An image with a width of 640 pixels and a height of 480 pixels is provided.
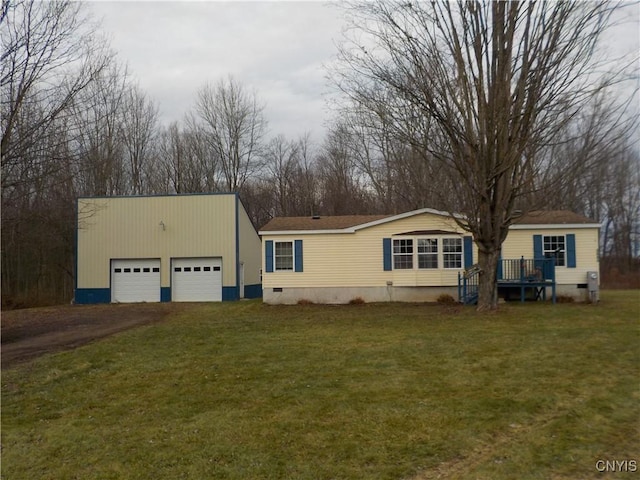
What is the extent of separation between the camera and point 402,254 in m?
19.3

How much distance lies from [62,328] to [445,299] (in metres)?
12.3

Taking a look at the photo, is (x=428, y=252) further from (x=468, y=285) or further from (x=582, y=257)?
(x=582, y=257)

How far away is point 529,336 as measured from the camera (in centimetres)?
1088

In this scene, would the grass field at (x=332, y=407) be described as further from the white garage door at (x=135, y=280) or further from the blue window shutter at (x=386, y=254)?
the white garage door at (x=135, y=280)

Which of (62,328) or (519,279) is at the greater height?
(519,279)

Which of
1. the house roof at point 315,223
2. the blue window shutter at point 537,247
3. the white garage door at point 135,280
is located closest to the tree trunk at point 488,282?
the blue window shutter at point 537,247

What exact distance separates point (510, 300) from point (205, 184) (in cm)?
2438

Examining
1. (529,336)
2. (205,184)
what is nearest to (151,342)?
(529,336)

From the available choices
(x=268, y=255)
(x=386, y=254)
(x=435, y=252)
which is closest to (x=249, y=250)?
(x=268, y=255)

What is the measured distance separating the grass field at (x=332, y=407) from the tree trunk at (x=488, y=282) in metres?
3.75

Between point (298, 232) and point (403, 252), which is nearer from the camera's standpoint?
point (403, 252)

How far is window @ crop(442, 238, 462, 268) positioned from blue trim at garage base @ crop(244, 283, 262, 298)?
1071 cm

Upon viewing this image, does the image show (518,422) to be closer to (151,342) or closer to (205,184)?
(151,342)

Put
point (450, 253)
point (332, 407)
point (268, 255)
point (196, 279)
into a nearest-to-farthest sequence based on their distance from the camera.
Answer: point (332, 407)
point (450, 253)
point (268, 255)
point (196, 279)
